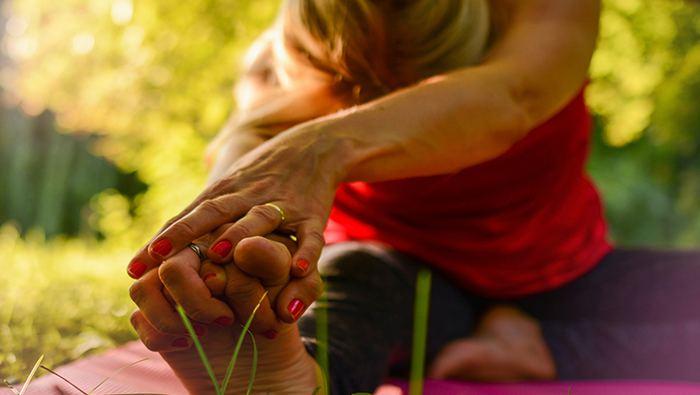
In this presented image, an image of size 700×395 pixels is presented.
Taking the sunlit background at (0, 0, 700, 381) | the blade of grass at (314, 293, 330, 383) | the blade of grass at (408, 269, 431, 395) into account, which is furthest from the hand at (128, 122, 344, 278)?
the sunlit background at (0, 0, 700, 381)

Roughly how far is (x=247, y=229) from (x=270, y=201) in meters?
0.08

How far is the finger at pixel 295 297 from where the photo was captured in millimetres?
853

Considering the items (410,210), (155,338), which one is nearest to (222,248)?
(155,338)

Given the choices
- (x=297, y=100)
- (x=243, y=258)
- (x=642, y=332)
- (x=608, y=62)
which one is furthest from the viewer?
(x=608, y=62)

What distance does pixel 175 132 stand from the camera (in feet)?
17.5

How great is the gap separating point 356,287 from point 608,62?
3873mm

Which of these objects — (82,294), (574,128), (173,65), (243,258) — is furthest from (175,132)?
(243,258)

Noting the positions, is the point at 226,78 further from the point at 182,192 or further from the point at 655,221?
the point at 655,221

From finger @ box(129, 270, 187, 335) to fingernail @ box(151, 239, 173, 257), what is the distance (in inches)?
0.8

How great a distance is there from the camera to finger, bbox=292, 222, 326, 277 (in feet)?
2.83

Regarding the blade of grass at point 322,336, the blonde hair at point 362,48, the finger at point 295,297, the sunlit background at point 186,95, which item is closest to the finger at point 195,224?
the finger at point 295,297

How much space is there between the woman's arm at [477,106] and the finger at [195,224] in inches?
6.4

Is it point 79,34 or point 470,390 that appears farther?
point 79,34

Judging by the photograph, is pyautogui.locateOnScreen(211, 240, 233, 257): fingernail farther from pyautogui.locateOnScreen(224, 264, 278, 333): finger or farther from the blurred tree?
the blurred tree
